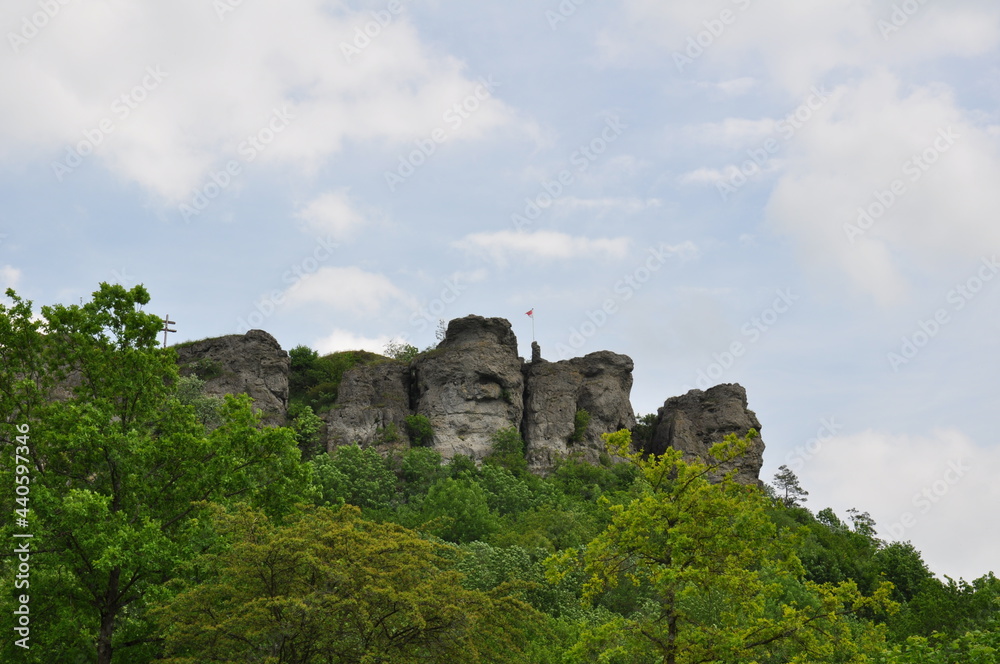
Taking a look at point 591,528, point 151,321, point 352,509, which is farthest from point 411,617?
point 591,528

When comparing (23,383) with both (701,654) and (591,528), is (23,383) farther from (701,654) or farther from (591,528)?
(591,528)

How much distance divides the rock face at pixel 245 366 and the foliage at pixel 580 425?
23243 mm

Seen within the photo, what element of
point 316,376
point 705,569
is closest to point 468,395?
point 316,376

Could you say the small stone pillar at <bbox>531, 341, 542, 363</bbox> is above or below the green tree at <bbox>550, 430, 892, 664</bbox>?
above

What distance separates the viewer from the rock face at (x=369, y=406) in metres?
62.5

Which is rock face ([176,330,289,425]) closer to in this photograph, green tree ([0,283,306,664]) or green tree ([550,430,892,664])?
green tree ([0,283,306,664])

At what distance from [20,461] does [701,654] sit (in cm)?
1487

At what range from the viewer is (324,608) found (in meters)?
16.0

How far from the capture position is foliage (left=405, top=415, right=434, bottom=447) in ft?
205

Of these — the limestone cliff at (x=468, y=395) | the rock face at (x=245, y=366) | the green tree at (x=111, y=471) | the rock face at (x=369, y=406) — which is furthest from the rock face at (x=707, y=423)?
the green tree at (x=111, y=471)

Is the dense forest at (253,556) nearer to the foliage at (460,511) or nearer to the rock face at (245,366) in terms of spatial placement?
the foliage at (460,511)

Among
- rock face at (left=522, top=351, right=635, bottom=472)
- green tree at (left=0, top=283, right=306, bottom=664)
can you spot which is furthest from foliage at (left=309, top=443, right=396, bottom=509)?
green tree at (left=0, top=283, right=306, bottom=664)

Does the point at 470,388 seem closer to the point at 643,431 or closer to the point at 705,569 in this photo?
the point at 643,431

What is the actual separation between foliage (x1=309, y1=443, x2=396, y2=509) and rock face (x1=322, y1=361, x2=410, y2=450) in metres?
6.92
